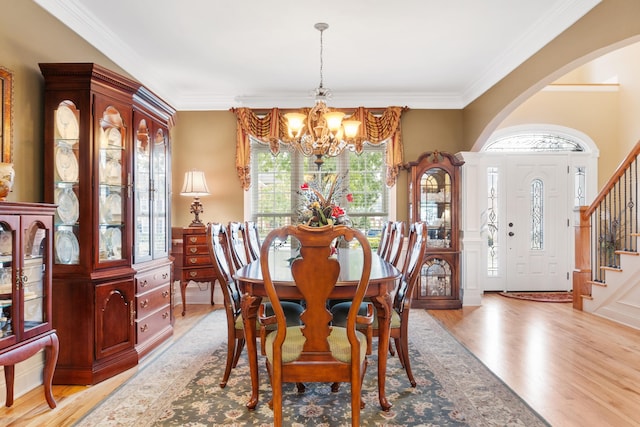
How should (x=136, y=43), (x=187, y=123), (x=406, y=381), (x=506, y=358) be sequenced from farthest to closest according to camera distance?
(x=187, y=123) → (x=136, y=43) → (x=506, y=358) → (x=406, y=381)

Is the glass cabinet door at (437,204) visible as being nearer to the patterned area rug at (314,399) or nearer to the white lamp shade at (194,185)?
the patterned area rug at (314,399)

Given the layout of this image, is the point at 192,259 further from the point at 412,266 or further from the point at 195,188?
the point at 412,266

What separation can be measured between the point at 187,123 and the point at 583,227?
5.26m

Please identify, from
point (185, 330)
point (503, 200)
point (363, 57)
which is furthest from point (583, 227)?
point (185, 330)

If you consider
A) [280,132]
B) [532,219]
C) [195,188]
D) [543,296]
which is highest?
[280,132]

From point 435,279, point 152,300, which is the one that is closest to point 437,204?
point 435,279

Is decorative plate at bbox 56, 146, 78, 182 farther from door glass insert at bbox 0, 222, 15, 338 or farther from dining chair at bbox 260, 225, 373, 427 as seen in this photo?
dining chair at bbox 260, 225, 373, 427

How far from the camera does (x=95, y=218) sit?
9.48 ft

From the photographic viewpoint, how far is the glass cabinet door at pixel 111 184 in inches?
118

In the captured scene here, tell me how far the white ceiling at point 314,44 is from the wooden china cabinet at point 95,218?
71 cm

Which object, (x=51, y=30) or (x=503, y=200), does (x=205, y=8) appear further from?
(x=503, y=200)

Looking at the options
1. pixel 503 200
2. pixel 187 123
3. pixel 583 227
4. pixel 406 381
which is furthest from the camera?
pixel 503 200

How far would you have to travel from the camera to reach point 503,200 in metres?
6.20

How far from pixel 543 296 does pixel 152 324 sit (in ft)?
16.8
